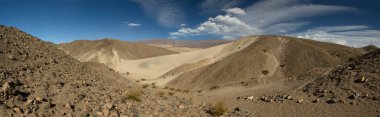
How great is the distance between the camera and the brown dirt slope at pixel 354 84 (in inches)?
526

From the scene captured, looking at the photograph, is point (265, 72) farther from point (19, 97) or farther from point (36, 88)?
point (19, 97)

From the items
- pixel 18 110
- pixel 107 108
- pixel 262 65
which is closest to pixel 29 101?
pixel 18 110

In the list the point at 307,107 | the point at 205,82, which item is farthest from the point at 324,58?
the point at 307,107

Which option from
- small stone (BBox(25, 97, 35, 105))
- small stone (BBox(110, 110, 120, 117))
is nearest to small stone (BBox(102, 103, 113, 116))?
small stone (BBox(110, 110, 120, 117))

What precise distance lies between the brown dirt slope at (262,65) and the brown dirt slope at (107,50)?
50955 mm

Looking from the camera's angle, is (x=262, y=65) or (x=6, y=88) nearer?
(x=6, y=88)

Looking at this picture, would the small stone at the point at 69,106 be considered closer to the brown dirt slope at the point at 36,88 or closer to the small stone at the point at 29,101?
the brown dirt slope at the point at 36,88

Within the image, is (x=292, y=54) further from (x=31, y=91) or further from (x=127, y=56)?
(x=127, y=56)

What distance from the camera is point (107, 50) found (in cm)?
9400

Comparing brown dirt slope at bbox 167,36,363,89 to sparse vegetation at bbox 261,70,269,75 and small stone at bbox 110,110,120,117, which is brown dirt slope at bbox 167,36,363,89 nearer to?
sparse vegetation at bbox 261,70,269,75

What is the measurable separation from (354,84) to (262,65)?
21179mm

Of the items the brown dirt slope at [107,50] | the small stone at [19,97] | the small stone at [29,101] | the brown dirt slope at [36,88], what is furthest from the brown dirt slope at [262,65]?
the brown dirt slope at [107,50]

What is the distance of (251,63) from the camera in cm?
3631

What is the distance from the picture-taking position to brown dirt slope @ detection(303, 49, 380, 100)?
13.4 m
